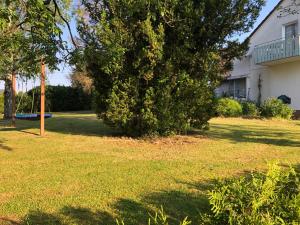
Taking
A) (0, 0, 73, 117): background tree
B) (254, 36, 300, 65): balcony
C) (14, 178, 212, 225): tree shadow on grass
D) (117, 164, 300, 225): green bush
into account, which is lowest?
(14, 178, 212, 225): tree shadow on grass

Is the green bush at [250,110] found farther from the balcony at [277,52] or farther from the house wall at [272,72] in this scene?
the balcony at [277,52]

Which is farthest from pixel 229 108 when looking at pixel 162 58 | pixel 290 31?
pixel 162 58

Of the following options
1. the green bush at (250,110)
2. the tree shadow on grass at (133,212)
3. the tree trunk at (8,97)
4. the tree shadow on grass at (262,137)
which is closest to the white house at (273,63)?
the green bush at (250,110)

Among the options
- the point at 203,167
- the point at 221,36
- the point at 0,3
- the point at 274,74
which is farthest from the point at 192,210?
the point at 274,74

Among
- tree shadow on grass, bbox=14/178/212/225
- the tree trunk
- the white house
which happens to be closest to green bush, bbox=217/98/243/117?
the white house

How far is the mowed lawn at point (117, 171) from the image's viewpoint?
19.5ft

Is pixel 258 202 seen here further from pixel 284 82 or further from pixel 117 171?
pixel 284 82

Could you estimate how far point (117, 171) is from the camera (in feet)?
27.0

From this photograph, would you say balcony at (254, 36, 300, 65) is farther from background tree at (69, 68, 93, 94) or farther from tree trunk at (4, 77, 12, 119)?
tree trunk at (4, 77, 12, 119)

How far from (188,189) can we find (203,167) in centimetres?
166

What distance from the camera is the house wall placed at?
27516 millimetres

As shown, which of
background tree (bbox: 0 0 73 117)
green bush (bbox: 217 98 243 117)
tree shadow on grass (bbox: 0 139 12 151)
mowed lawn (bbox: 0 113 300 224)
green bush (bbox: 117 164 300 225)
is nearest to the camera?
green bush (bbox: 117 164 300 225)

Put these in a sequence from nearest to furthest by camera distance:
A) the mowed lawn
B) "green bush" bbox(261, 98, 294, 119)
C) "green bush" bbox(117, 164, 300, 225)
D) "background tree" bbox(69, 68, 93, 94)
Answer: "green bush" bbox(117, 164, 300, 225), the mowed lawn, "green bush" bbox(261, 98, 294, 119), "background tree" bbox(69, 68, 93, 94)

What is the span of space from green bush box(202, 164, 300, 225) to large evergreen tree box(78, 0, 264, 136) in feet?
25.0
